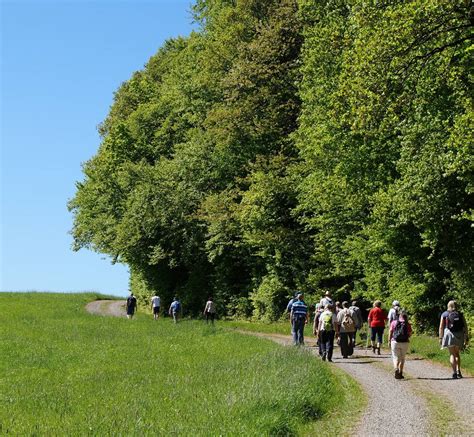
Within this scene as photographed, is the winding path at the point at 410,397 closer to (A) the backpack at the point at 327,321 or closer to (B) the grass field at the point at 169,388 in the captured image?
(B) the grass field at the point at 169,388

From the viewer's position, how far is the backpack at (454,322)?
748 inches

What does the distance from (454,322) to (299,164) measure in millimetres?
23228

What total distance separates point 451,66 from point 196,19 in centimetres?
4036

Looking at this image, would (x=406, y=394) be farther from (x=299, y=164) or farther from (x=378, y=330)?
(x=299, y=164)

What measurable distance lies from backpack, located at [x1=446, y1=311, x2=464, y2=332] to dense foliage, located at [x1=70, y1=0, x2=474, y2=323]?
210 inches

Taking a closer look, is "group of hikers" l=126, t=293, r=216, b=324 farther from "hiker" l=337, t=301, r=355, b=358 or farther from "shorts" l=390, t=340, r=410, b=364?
"shorts" l=390, t=340, r=410, b=364

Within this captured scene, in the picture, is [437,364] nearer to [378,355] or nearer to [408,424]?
[378,355]

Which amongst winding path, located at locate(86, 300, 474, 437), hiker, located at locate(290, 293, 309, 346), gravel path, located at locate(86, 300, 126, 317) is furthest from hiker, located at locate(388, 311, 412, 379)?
gravel path, located at locate(86, 300, 126, 317)

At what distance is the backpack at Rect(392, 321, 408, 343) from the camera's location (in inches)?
732

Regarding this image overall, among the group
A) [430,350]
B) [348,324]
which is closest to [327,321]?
[348,324]

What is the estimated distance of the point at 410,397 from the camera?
15.6 metres

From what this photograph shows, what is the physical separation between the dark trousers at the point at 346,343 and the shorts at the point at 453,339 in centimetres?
535

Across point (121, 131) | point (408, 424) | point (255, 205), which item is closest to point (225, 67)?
point (255, 205)

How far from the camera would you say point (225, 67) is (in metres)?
47.9
